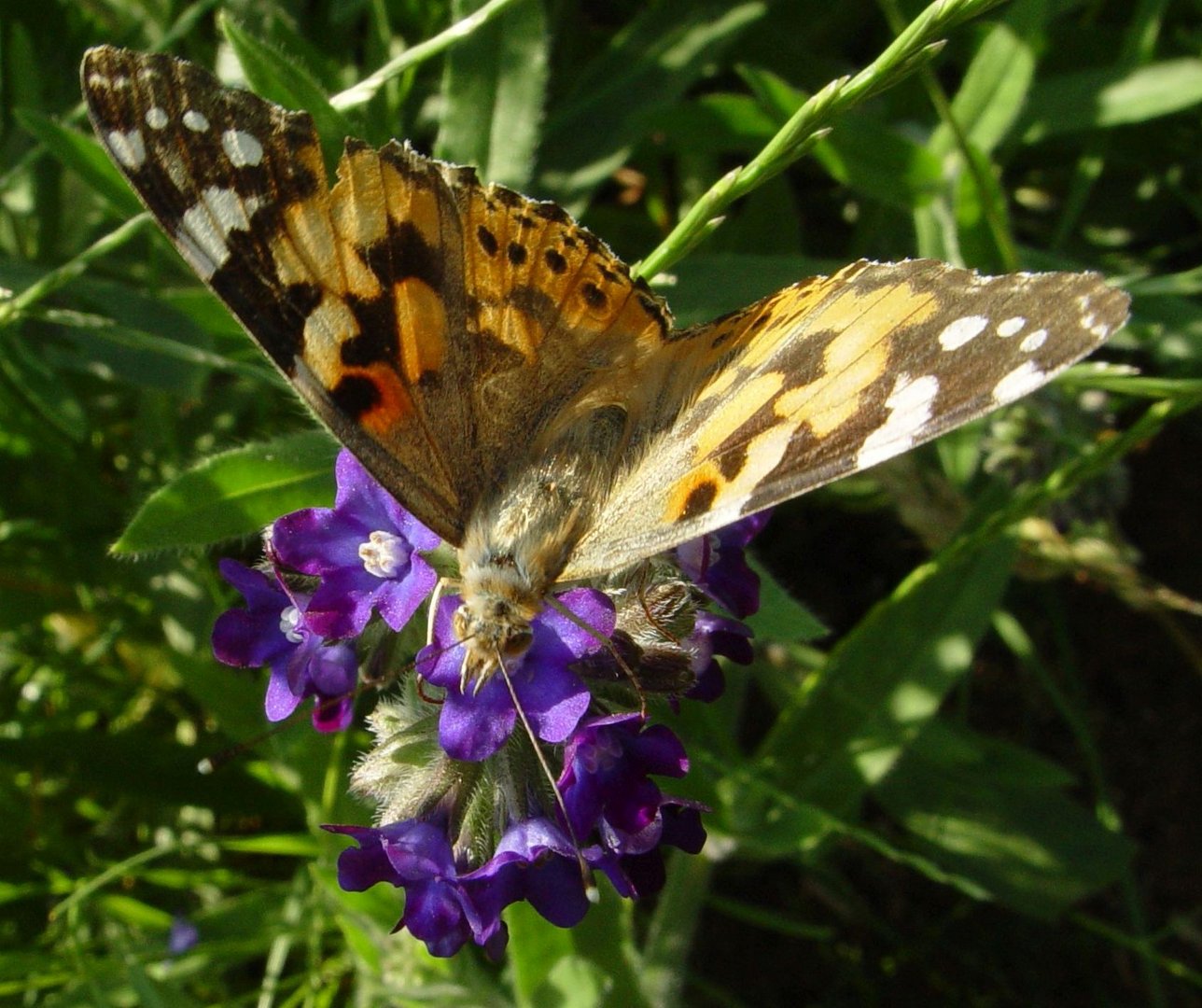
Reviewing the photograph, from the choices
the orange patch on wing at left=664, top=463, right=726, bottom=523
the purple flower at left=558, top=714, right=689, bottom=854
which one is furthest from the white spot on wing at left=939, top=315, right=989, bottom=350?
the purple flower at left=558, top=714, right=689, bottom=854

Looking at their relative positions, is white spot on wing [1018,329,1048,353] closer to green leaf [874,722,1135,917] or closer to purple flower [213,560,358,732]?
purple flower [213,560,358,732]

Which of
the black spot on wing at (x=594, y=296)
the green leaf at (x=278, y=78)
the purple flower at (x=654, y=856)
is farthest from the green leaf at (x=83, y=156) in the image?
the purple flower at (x=654, y=856)

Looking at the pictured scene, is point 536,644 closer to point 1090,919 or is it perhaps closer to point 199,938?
point 199,938

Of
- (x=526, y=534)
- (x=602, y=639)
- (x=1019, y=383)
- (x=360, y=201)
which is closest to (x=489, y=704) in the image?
(x=602, y=639)

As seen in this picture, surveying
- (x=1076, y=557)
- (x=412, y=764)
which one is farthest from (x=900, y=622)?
(x=412, y=764)

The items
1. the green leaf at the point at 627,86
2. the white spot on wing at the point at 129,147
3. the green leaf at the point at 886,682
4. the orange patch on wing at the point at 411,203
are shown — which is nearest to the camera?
the white spot on wing at the point at 129,147

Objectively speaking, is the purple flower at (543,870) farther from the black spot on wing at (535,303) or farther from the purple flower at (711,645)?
the black spot on wing at (535,303)

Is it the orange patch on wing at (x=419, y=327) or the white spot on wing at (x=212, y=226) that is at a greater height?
the white spot on wing at (x=212, y=226)
